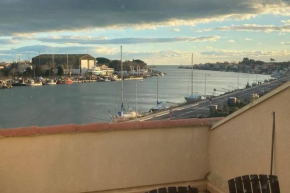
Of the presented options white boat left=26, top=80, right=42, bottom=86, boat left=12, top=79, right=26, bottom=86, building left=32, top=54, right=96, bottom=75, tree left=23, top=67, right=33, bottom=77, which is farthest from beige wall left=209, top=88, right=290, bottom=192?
building left=32, top=54, right=96, bottom=75

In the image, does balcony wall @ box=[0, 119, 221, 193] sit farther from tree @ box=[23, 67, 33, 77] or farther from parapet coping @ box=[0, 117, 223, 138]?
tree @ box=[23, 67, 33, 77]

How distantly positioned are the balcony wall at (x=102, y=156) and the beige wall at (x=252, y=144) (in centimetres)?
18

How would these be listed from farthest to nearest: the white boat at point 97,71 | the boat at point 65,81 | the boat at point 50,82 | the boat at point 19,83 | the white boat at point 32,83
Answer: the white boat at point 97,71
the boat at point 65,81
the boat at point 50,82
the boat at point 19,83
the white boat at point 32,83

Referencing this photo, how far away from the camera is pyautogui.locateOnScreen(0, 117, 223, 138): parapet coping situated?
2833 millimetres

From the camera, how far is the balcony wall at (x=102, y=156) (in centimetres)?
283

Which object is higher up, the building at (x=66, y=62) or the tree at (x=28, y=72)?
the building at (x=66, y=62)

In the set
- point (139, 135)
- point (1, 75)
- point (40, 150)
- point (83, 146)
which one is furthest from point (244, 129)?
point (1, 75)

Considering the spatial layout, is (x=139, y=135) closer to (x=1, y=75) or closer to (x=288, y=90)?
(x=288, y=90)

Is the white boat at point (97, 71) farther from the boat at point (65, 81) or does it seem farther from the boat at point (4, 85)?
the boat at point (4, 85)

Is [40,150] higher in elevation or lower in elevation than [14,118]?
higher

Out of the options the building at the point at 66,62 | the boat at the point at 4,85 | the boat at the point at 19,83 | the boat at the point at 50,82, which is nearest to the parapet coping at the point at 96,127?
the boat at the point at 4,85

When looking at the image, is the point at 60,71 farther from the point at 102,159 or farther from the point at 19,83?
the point at 102,159

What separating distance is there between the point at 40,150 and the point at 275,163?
6.56 ft

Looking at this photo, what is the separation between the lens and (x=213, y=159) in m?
3.30
